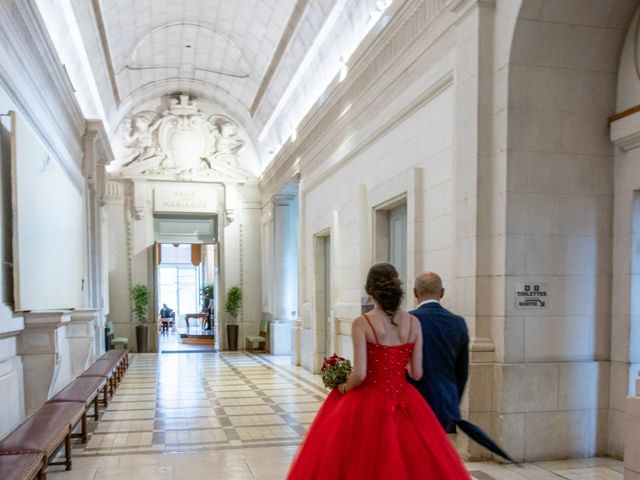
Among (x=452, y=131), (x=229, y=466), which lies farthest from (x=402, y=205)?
(x=229, y=466)

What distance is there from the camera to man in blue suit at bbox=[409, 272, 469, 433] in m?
3.52

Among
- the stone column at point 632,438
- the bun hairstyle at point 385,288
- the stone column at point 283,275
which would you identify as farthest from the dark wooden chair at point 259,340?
the bun hairstyle at point 385,288

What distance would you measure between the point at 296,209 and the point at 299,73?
4.66 meters

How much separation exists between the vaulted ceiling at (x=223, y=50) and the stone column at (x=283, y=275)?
5.24 ft

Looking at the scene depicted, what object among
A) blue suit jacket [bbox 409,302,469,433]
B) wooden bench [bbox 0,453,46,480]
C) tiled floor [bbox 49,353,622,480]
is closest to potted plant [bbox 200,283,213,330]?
tiled floor [bbox 49,353,622,480]

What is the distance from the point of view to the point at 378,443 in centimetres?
292

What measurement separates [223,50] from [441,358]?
11635 mm

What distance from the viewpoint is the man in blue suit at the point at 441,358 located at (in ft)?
11.6

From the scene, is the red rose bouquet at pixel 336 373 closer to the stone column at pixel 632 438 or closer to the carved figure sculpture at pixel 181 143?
the stone column at pixel 632 438

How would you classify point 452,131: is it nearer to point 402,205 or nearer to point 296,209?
point 402,205

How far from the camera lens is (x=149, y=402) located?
26.6 feet

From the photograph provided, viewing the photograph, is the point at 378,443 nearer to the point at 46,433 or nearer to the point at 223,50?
the point at 46,433

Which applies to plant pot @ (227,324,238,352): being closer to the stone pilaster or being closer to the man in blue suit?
the stone pilaster

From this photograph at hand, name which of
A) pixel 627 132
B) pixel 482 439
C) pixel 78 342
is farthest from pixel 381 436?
pixel 78 342
